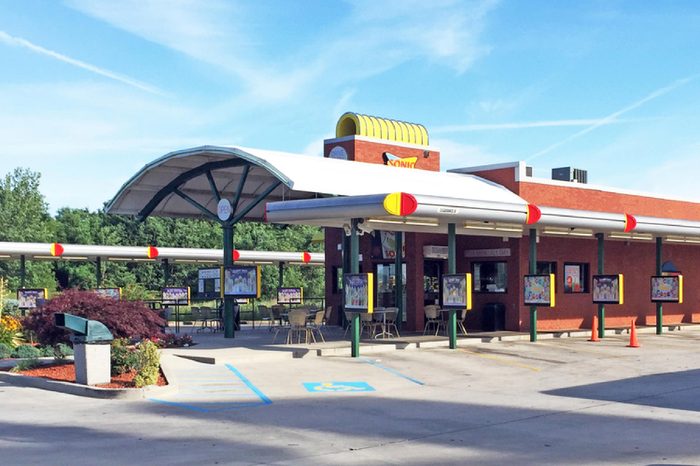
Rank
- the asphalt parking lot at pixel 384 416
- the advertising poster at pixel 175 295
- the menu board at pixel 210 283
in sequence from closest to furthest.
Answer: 1. the asphalt parking lot at pixel 384 416
2. the menu board at pixel 210 283
3. the advertising poster at pixel 175 295

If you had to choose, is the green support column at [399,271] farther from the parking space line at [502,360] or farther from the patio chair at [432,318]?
the parking space line at [502,360]

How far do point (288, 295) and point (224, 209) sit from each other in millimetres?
11211

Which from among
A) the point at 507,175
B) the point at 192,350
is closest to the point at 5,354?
the point at 192,350

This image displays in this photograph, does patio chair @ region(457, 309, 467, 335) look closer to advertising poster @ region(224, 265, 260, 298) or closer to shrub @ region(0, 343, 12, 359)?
→ advertising poster @ region(224, 265, 260, 298)

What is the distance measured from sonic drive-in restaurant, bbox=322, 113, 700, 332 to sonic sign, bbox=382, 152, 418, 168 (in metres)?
0.05

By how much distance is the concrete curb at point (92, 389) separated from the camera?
15.5m

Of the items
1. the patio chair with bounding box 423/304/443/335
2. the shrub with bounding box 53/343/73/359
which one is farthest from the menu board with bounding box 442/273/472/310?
the shrub with bounding box 53/343/73/359

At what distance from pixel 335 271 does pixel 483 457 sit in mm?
22973

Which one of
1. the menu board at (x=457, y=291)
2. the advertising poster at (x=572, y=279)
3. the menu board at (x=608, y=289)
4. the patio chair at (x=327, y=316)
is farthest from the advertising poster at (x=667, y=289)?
the patio chair at (x=327, y=316)

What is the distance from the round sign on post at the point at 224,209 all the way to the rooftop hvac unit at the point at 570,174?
14929mm

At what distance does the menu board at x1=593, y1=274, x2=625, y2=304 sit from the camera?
88.7 feet

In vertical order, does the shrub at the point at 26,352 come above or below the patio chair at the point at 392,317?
below

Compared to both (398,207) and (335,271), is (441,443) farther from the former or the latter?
(335,271)

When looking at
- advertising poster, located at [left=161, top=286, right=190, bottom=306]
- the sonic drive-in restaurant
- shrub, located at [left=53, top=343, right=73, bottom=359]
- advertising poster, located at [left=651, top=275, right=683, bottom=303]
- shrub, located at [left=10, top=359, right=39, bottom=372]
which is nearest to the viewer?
shrub, located at [left=10, top=359, right=39, bottom=372]
